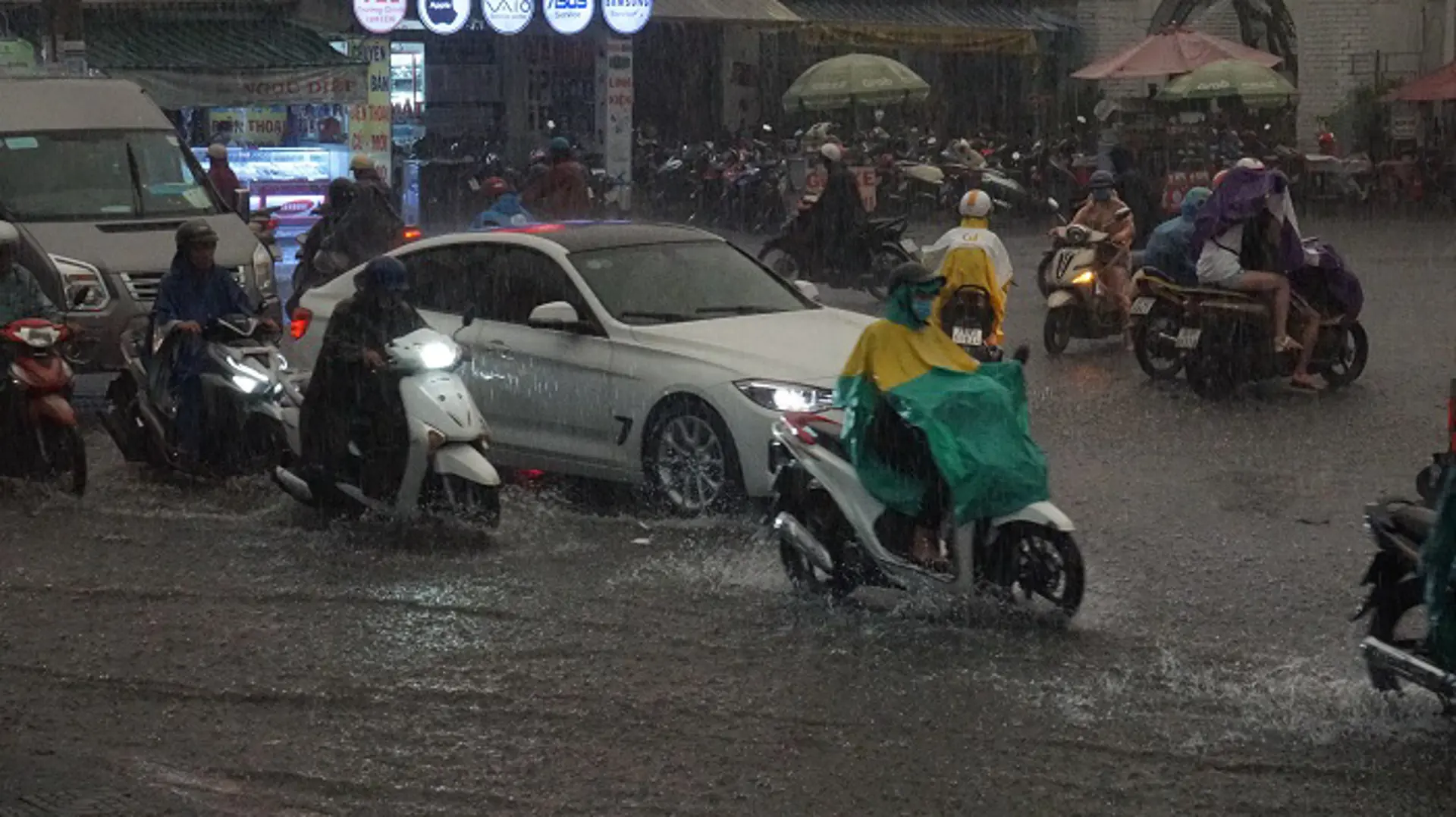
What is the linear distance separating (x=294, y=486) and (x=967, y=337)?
557 cm

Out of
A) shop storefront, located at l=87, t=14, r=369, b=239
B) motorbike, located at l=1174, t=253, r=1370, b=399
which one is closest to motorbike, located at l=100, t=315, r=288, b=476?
motorbike, located at l=1174, t=253, r=1370, b=399

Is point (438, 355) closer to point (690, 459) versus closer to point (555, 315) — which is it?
point (555, 315)

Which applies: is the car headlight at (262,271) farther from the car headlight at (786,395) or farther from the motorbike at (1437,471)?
the motorbike at (1437,471)

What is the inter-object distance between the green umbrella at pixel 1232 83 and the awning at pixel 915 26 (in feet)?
25.0

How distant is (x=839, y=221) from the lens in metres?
21.1

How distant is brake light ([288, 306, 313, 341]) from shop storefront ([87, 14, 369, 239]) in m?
14.0

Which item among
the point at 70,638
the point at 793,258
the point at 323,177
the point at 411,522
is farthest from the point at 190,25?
the point at 70,638

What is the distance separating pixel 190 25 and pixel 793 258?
10841 mm

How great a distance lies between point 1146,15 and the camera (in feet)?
150

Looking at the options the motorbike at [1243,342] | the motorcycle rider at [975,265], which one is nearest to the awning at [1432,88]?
the motorbike at [1243,342]

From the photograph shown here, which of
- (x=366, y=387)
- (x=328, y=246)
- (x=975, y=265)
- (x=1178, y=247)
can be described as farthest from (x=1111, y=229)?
(x=366, y=387)

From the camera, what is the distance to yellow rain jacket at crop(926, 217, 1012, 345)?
14.7m

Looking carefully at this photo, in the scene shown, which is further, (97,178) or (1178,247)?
(97,178)

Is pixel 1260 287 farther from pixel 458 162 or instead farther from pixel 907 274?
pixel 458 162
